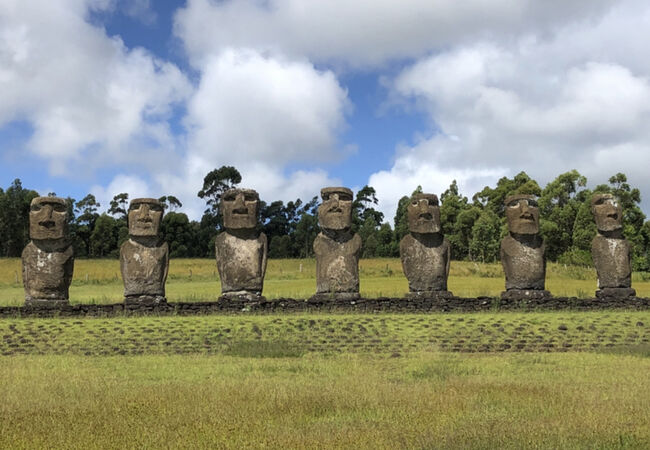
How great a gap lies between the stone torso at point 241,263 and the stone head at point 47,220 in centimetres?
379

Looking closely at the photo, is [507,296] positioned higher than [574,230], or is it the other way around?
[574,230]

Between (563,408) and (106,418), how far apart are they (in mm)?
4445

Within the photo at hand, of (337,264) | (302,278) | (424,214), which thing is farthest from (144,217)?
(302,278)

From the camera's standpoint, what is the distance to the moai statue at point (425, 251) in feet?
57.8

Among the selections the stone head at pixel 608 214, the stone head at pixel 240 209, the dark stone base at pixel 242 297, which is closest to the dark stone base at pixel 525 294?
the stone head at pixel 608 214

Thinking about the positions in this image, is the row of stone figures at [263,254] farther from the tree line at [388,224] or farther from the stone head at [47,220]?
the tree line at [388,224]

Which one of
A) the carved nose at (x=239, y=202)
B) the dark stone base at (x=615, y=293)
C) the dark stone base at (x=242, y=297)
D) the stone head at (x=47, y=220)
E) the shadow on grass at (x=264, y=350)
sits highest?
the carved nose at (x=239, y=202)

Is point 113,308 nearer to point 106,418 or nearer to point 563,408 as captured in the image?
point 106,418

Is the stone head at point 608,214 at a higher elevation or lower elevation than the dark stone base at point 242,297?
higher

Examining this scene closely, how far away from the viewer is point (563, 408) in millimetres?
7008

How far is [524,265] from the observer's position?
1781 centimetres

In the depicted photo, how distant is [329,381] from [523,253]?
1060cm

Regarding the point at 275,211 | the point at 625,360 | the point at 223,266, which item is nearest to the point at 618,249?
the point at 625,360

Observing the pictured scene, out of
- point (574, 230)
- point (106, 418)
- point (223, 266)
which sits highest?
point (574, 230)
